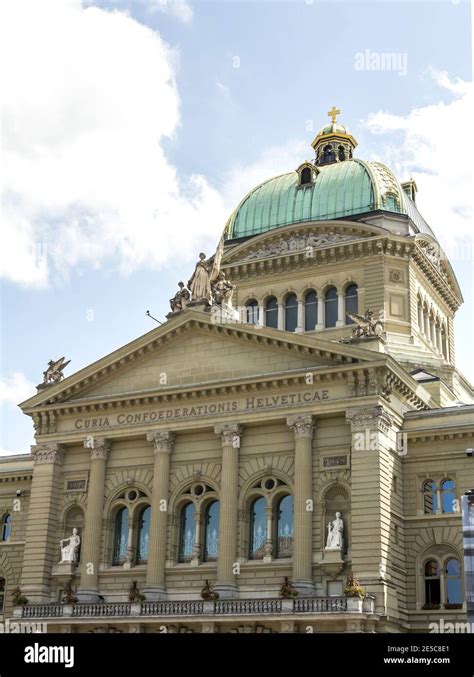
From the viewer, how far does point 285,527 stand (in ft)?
132

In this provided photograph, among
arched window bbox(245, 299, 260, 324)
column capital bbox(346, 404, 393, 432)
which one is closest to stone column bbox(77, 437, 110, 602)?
column capital bbox(346, 404, 393, 432)

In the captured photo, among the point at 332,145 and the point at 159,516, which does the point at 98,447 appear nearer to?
the point at 159,516

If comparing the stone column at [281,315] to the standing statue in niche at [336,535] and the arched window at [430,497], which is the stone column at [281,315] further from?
the standing statue in niche at [336,535]

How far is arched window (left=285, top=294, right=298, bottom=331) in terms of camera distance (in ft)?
180

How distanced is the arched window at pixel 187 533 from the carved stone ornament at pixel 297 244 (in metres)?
19.5

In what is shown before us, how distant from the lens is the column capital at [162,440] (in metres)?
42.8

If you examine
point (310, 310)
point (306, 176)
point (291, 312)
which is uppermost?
point (306, 176)

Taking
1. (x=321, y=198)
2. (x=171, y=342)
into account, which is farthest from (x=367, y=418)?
(x=321, y=198)

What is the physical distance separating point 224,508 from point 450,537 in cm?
972

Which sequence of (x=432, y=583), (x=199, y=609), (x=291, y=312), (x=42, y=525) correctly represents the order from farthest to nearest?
(x=291, y=312) → (x=42, y=525) → (x=432, y=583) → (x=199, y=609)

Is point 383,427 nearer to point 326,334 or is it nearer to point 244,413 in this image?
point 244,413

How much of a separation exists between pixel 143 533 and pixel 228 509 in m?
5.31

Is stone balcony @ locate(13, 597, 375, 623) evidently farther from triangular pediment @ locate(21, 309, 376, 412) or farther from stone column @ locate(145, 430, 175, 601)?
triangular pediment @ locate(21, 309, 376, 412)
